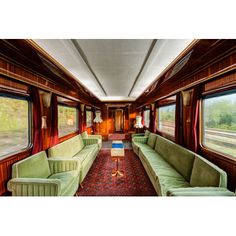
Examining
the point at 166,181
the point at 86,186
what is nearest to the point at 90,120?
the point at 86,186

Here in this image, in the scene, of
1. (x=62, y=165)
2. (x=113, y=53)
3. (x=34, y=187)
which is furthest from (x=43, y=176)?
(x=113, y=53)

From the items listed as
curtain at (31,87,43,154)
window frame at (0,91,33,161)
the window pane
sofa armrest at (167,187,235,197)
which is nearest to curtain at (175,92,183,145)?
the window pane

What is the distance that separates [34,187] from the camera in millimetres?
1878

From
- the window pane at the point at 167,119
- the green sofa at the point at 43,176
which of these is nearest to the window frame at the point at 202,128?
the window pane at the point at 167,119

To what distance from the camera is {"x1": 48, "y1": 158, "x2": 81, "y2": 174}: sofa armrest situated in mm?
2773

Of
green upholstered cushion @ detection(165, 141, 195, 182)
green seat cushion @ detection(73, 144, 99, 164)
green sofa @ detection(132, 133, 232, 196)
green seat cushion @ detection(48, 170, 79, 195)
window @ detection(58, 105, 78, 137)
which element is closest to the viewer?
green sofa @ detection(132, 133, 232, 196)

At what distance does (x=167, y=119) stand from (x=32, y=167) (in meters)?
4.43

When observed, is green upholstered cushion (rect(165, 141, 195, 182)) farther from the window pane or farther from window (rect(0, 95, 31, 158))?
window (rect(0, 95, 31, 158))

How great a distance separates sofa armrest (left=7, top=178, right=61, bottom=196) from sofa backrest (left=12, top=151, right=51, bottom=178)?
6.0 inches

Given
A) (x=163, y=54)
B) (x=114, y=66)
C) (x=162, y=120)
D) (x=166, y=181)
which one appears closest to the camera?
(x=163, y=54)
